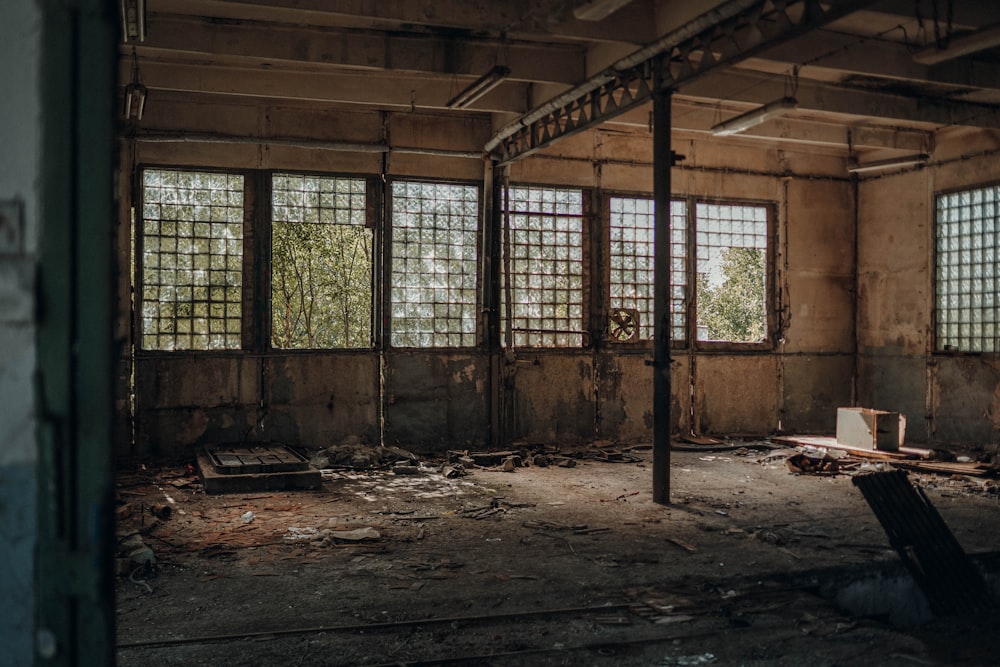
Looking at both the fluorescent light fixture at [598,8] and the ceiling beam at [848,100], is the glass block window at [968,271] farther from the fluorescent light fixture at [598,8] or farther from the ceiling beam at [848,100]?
the fluorescent light fixture at [598,8]

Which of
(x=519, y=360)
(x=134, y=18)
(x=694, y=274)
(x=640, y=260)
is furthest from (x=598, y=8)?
(x=694, y=274)

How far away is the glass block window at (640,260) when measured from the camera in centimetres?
1350

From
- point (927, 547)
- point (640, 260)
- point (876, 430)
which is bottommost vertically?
point (927, 547)

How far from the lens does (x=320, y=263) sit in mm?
11977

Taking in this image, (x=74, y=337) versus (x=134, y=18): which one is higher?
(x=134, y=18)

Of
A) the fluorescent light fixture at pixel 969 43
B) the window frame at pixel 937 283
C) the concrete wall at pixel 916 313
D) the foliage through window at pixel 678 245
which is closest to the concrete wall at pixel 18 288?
the fluorescent light fixture at pixel 969 43

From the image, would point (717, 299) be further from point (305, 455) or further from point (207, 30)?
point (207, 30)

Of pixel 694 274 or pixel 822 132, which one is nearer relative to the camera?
pixel 822 132

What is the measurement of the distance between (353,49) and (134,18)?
10.3ft

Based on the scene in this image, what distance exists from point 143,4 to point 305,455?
644 cm

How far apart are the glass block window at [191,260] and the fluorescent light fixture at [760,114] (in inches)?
269

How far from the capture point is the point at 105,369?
1724 mm

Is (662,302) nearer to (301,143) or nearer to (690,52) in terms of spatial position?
(690,52)

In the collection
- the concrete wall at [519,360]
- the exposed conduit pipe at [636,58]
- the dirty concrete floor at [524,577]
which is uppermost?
the exposed conduit pipe at [636,58]
